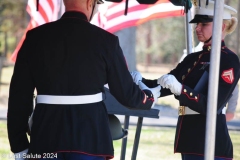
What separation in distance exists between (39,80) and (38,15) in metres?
5.89

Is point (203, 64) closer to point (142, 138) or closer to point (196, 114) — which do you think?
point (196, 114)

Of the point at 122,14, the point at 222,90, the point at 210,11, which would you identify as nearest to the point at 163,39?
the point at 122,14

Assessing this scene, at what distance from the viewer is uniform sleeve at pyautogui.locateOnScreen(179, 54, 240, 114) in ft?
12.1

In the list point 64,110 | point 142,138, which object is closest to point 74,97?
point 64,110

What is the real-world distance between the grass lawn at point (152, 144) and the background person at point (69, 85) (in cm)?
393

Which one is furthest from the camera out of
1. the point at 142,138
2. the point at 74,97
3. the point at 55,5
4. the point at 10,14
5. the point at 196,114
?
the point at 10,14

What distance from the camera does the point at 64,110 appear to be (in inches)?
126

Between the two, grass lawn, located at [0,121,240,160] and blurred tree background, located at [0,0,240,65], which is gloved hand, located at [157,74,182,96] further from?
blurred tree background, located at [0,0,240,65]

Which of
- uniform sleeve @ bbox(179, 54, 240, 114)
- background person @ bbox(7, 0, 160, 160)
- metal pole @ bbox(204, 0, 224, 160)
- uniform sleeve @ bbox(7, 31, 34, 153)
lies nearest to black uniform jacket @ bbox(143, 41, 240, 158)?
uniform sleeve @ bbox(179, 54, 240, 114)

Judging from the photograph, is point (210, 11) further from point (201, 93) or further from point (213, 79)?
point (213, 79)

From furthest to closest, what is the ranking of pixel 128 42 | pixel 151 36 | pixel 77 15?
pixel 151 36 < pixel 128 42 < pixel 77 15

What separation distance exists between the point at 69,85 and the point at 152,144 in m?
5.97

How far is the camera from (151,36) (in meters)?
49.0

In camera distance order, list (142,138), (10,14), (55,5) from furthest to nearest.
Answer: (10,14) → (142,138) → (55,5)
